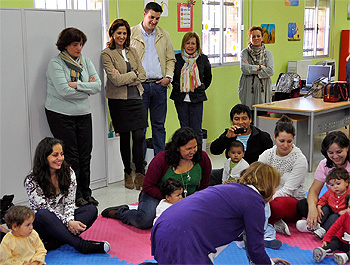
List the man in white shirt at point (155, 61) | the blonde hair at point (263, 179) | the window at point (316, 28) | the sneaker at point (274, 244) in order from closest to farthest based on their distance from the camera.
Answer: the blonde hair at point (263, 179) → the sneaker at point (274, 244) → the man in white shirt at point (155, 61) → the window at point (316, 28)

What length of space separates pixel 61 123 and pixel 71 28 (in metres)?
0.76

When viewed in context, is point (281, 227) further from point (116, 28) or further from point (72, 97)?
point (116, 28)

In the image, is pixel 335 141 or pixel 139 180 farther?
pixel 139 180

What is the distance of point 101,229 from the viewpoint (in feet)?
11.9

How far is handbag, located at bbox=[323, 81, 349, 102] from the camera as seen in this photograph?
18.6ft

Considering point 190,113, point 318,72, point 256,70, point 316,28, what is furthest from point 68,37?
point 316,28

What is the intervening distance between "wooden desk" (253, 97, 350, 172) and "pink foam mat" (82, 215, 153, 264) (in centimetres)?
232

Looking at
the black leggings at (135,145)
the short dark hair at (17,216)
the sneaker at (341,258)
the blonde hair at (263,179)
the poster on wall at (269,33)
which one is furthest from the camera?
the poster on wall at (269,33)

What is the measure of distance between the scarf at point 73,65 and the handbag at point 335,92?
3.03 meters

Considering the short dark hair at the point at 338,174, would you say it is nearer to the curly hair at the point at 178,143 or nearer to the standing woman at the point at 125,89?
the curly hair at the point at 178,143

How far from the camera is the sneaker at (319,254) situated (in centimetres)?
302

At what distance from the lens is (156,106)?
4859 millimetres

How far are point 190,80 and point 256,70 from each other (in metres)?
1.07

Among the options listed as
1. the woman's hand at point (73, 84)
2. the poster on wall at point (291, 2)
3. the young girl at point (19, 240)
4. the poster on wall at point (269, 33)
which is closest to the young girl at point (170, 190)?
the young girl at point (19, 240)
